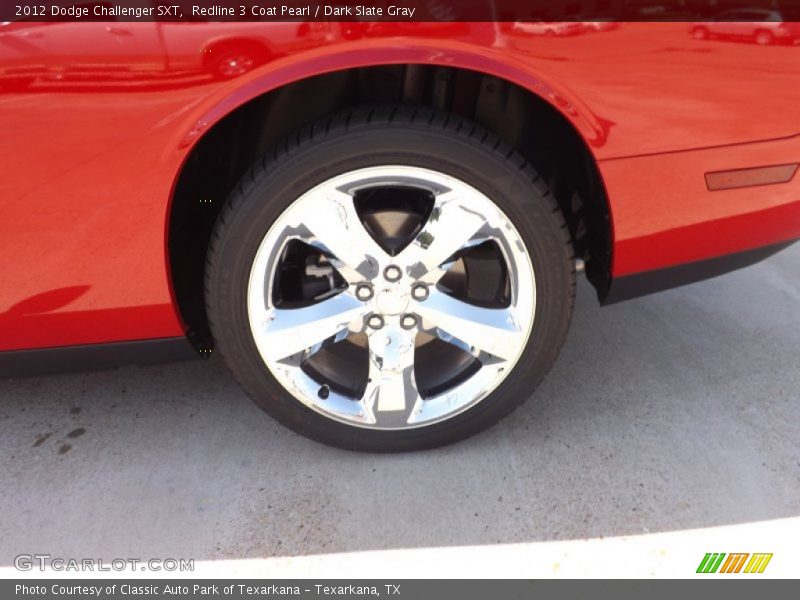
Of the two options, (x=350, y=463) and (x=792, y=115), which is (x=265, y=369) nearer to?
(x=350, y=463)

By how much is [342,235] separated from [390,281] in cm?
17

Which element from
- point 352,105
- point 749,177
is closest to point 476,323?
point 352,105

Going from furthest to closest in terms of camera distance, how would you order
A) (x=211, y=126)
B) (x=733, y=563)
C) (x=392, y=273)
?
(x=392, y=273), (x=733, y=563), (x=211, y=126)

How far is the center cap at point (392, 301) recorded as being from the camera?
164 centimetres

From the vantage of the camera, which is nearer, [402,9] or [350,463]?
[402,9]

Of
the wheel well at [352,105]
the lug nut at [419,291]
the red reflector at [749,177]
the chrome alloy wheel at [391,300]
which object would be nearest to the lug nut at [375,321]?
the chrome alloy wheel at [391,300]

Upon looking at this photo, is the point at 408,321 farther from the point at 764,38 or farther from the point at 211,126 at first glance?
the point at 764,38

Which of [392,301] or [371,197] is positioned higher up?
[371,197]

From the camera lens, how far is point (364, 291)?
64.5 inches

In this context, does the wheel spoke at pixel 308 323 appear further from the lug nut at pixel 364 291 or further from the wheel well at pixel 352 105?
the wheel well at pixel 352 105

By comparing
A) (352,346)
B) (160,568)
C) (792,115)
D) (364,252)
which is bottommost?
(160,568)

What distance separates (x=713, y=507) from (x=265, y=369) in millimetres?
1160
